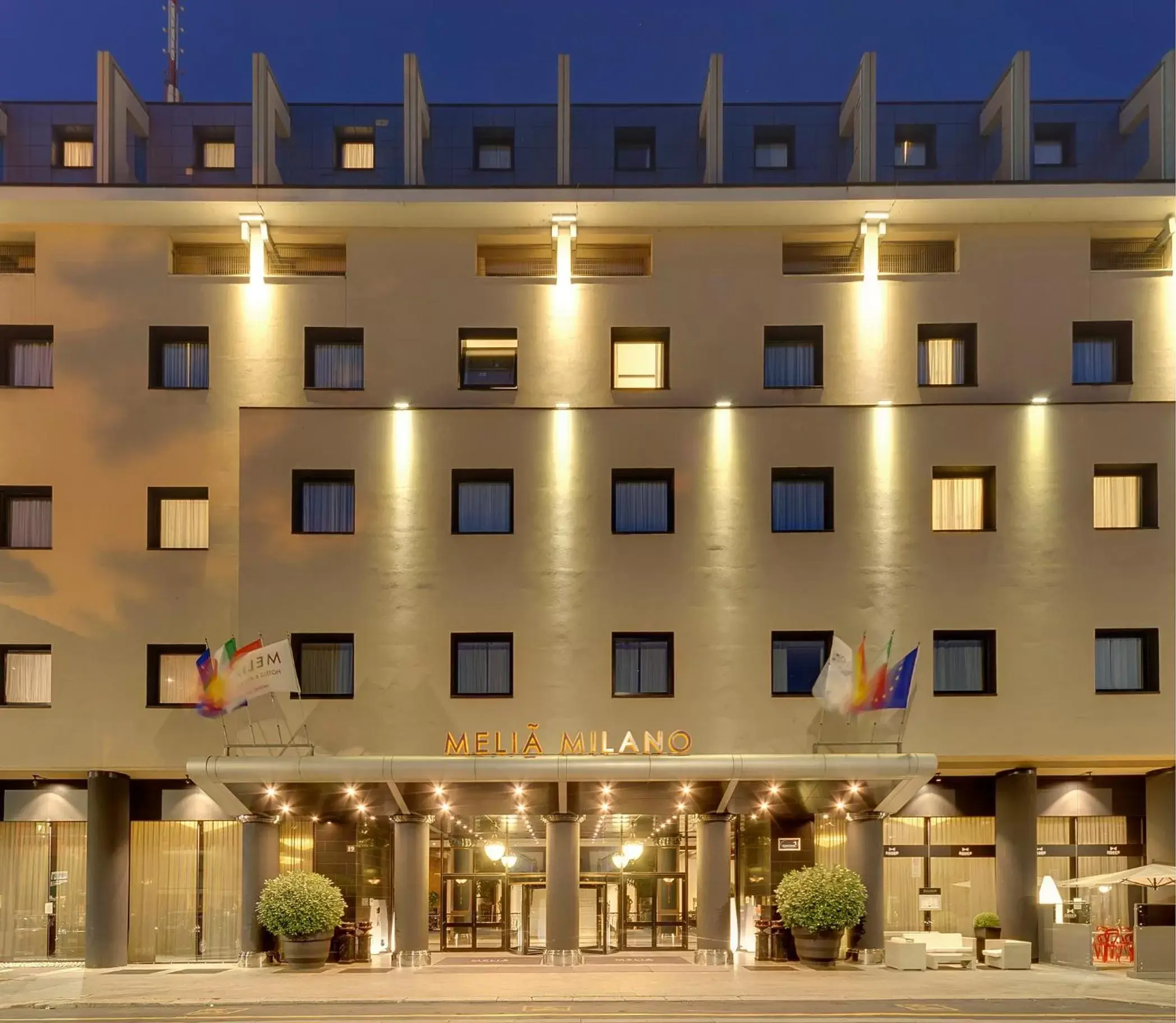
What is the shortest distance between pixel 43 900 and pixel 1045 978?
26.5m

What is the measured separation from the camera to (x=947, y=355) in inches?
1486

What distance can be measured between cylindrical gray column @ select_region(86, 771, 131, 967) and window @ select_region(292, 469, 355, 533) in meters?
8.60

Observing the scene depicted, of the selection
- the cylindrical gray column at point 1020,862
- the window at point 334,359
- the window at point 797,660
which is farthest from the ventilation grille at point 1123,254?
the window at point 334,359

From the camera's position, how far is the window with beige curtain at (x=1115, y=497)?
1441 inches

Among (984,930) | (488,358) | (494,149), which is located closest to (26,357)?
(488,358)

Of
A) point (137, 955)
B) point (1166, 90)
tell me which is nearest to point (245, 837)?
point (137, 955)

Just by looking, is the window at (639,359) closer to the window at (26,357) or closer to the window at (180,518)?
the window at (180,518)

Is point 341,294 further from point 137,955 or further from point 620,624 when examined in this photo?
point 137,955

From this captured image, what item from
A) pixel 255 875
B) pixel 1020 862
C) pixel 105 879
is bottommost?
pixel 105 879

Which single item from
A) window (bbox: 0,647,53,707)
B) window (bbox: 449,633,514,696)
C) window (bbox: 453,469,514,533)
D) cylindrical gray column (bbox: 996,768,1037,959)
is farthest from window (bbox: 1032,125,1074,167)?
window (bbox: 0,647,53,707)

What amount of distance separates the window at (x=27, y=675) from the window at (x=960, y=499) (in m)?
23.5

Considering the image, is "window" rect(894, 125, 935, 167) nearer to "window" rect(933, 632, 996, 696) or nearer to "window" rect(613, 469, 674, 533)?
"window" rect(613, 469, 674, 533)

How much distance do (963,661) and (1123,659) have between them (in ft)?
13.4

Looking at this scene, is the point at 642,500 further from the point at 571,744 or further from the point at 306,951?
the point at 306,951
